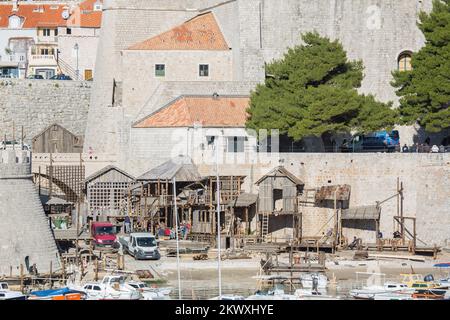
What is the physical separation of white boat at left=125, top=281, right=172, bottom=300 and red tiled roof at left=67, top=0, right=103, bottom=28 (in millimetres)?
36000

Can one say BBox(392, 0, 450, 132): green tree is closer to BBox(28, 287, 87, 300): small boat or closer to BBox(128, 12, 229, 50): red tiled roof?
BBox(128, 12, 229, 50): red tiled roof

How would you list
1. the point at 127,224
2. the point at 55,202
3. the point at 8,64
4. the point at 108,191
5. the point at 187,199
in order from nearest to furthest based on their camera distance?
1. the point at 187,199
2. the point at 127,224
3. the point at 55,202
4. the point at 108,191
5. the point at 8,64

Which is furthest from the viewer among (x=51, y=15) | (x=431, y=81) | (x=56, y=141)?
(x=51, y=15)

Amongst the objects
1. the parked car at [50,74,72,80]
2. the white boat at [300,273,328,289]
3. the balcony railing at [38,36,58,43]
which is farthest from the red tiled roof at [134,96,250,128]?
the balcony railing at [38,36,58,43]

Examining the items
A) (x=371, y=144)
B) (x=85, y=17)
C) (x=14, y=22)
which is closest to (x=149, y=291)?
(x=371, y=144)

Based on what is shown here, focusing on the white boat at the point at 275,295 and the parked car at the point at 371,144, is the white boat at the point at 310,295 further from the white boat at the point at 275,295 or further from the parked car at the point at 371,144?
the parked car at the point at 371,144

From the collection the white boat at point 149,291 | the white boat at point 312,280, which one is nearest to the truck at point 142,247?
the white boat at point 312,280

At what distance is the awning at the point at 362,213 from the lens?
49219 millimetres

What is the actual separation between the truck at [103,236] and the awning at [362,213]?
790cm

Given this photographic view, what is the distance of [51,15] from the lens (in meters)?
80.1

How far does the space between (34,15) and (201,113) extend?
29.7 m

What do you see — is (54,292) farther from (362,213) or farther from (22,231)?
(362,213)

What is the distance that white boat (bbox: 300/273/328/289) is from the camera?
41.1m
